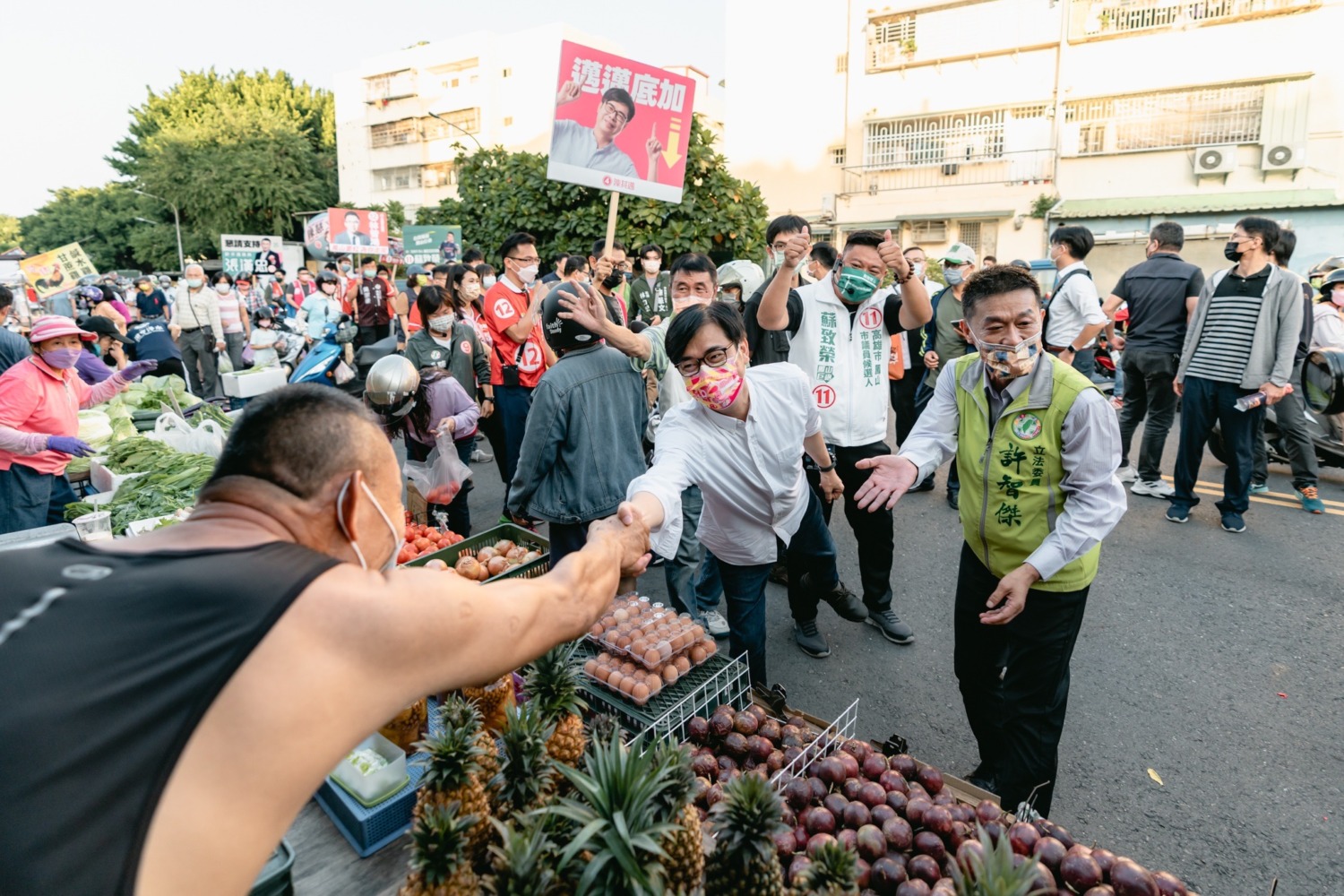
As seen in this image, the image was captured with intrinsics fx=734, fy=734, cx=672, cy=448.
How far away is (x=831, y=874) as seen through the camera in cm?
162

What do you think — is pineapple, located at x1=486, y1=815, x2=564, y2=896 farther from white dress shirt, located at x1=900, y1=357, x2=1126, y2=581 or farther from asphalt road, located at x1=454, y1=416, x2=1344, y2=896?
asphalt road, located at x1=454, y1=416, x2=1344, y2=896

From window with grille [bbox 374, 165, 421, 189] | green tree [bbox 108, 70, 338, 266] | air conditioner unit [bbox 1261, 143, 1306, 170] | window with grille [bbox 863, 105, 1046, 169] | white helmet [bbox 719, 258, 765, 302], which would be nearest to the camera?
white helmet [bbox 719, 258, 765, 302]

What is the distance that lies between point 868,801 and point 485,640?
55.1 inches

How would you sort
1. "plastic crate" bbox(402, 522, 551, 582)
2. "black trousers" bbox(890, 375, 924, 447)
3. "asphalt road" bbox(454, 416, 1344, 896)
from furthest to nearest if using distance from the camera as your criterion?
1. "black trousers" bbox(890, 375, 924, 447)
2. "plastic crate" bbox(402, 522, 551, 582)
3. "asphalt road" bbox(454, 416, 1344, 896)

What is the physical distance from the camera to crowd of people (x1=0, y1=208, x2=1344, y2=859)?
2.62 m

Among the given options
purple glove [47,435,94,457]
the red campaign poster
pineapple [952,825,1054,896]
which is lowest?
pineapple [952,825,1054,896]

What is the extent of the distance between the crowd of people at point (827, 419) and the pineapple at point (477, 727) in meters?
0.59

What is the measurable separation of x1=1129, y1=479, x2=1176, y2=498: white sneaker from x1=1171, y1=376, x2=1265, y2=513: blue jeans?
20.5 inches

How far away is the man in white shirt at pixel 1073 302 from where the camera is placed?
6434 millimetres

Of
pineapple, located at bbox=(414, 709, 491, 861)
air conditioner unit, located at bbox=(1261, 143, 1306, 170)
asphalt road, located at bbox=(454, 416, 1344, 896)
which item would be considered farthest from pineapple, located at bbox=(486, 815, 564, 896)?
air conditioner unit, located at bbox=(1261, 143, 1306, 170)

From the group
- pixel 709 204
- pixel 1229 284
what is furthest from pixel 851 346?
pixel 709 204

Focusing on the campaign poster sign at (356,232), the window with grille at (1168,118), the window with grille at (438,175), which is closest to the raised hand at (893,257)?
the campaign poster sign at (356,232)

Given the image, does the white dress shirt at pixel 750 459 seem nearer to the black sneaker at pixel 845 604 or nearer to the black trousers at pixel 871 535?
the black trousers at pixel 871 535

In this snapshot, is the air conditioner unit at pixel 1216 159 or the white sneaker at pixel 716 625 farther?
the air conditioner unit at pixel 1216 159
